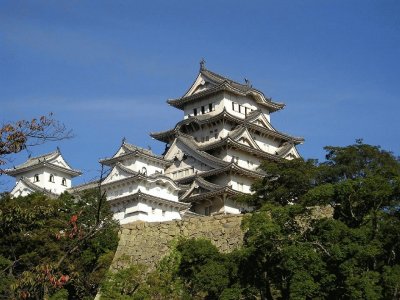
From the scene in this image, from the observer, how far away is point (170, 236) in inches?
1035

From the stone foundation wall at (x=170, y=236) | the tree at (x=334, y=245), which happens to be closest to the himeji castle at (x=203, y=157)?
the stone foundation wall at (x=170, y=236)

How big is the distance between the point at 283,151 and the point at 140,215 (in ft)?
45.2

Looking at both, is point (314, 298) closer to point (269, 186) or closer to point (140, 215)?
point (269, 186)

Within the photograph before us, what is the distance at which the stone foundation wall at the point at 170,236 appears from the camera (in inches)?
1010

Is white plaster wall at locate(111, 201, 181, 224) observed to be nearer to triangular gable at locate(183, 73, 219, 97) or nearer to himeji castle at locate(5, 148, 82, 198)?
himeji castle at locate(5, 148, 82, 198)

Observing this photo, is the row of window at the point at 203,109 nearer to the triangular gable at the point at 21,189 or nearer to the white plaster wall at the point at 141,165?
the white plaster wall at the point at 141,165

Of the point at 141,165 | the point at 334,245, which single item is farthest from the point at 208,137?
the point at 334,245

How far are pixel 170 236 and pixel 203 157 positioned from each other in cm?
2728

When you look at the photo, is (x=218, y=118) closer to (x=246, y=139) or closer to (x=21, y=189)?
(x=246, y=139)

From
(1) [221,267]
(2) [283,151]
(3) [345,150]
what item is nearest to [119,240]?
(1) [221,267]

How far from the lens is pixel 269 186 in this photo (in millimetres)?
40094

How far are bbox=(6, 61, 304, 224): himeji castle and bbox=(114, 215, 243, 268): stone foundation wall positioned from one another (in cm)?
1949

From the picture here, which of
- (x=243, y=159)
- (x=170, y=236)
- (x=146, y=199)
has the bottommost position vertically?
(x=170, y=236)

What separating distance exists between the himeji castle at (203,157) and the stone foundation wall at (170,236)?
1949 centimetres
